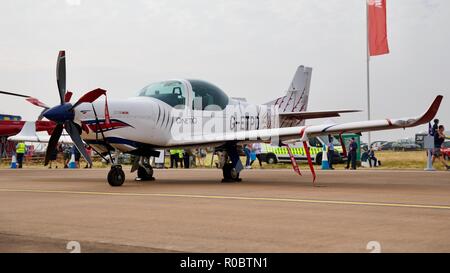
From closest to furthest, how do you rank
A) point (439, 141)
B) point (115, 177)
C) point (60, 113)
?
point (60, 113), point (115, 177), point (439, 141)

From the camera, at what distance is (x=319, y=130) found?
1382 cm

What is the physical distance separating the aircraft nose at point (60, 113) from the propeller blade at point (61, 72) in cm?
53

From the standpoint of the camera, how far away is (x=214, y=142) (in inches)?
613

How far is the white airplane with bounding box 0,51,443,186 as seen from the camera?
1391cm

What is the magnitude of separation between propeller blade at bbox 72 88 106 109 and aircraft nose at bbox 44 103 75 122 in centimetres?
19

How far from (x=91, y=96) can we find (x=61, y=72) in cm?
131

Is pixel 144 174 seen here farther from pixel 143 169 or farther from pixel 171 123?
pixel 171 123

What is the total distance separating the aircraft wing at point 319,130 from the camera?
41.7 ft

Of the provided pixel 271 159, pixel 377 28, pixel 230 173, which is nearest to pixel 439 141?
pixel 377 28

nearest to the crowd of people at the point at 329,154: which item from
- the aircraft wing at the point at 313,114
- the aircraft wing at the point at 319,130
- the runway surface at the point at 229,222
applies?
the aircraft wing at the point at 313,114
